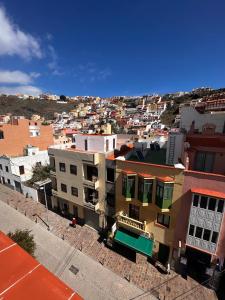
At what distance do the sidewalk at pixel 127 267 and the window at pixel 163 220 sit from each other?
17.3ft

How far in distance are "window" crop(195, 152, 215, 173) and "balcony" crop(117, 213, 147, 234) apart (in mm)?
8250

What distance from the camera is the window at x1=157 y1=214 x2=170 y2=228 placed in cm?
1712

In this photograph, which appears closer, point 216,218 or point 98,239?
point 216,218

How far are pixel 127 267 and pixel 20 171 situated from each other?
25810 mm

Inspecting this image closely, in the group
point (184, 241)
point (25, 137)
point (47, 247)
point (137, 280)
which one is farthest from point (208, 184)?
point (25, 137)

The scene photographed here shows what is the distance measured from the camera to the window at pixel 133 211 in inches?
747

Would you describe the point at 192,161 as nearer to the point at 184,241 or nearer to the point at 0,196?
the point at 184,241

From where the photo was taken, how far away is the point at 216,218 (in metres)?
14.1

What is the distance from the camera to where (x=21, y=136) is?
40.7 m

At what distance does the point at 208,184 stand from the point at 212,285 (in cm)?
1043

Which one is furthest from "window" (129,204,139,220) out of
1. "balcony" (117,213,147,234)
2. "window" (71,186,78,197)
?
"window" (71,186,78,197)

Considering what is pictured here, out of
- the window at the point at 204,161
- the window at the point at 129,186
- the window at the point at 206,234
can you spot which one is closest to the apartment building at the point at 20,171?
the window at the point at 129,186

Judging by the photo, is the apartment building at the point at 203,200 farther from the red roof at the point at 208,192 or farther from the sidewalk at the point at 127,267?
the sidewalk at the point at 127,267

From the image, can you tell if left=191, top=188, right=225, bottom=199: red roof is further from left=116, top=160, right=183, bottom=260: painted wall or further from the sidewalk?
the sidewalk
